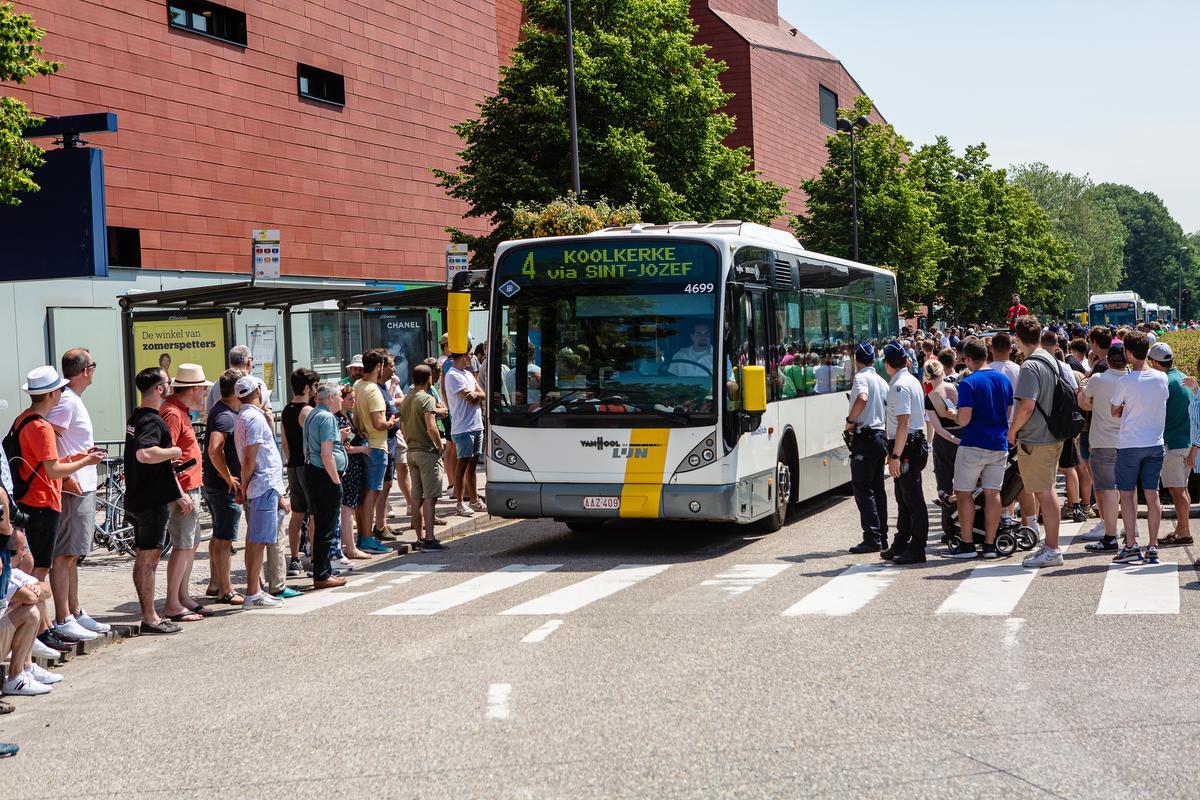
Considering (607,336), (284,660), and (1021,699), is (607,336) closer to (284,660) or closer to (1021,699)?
(284,660)

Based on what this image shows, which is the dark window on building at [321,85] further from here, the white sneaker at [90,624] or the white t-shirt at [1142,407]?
the white t-shirt at [1142,407]

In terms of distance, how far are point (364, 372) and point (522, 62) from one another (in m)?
17.9

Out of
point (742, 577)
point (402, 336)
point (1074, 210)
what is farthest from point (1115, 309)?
point (742, 577)

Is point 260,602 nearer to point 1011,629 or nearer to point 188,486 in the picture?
point 188,486

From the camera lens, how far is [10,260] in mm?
16469

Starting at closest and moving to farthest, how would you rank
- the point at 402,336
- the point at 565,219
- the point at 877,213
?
1. the point at 402,336
2. the point at 565,219
3. the point at 877,213

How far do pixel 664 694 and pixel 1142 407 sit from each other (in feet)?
18.5

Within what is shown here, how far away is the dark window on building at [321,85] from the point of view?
30.5 meters

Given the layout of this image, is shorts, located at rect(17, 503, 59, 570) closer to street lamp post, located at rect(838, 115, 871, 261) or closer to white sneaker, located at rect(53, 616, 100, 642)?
white sneaker, located at rect(53, 616, 100, 642)

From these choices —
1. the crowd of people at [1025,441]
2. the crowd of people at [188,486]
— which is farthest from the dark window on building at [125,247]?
the crowd of people at [1025,441]

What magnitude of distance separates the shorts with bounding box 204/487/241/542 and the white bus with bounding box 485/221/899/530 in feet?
9.67

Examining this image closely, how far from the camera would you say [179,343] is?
50.3ft

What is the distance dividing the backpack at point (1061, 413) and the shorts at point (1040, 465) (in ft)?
0.40

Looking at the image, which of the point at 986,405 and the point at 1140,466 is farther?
the point at 986,405
